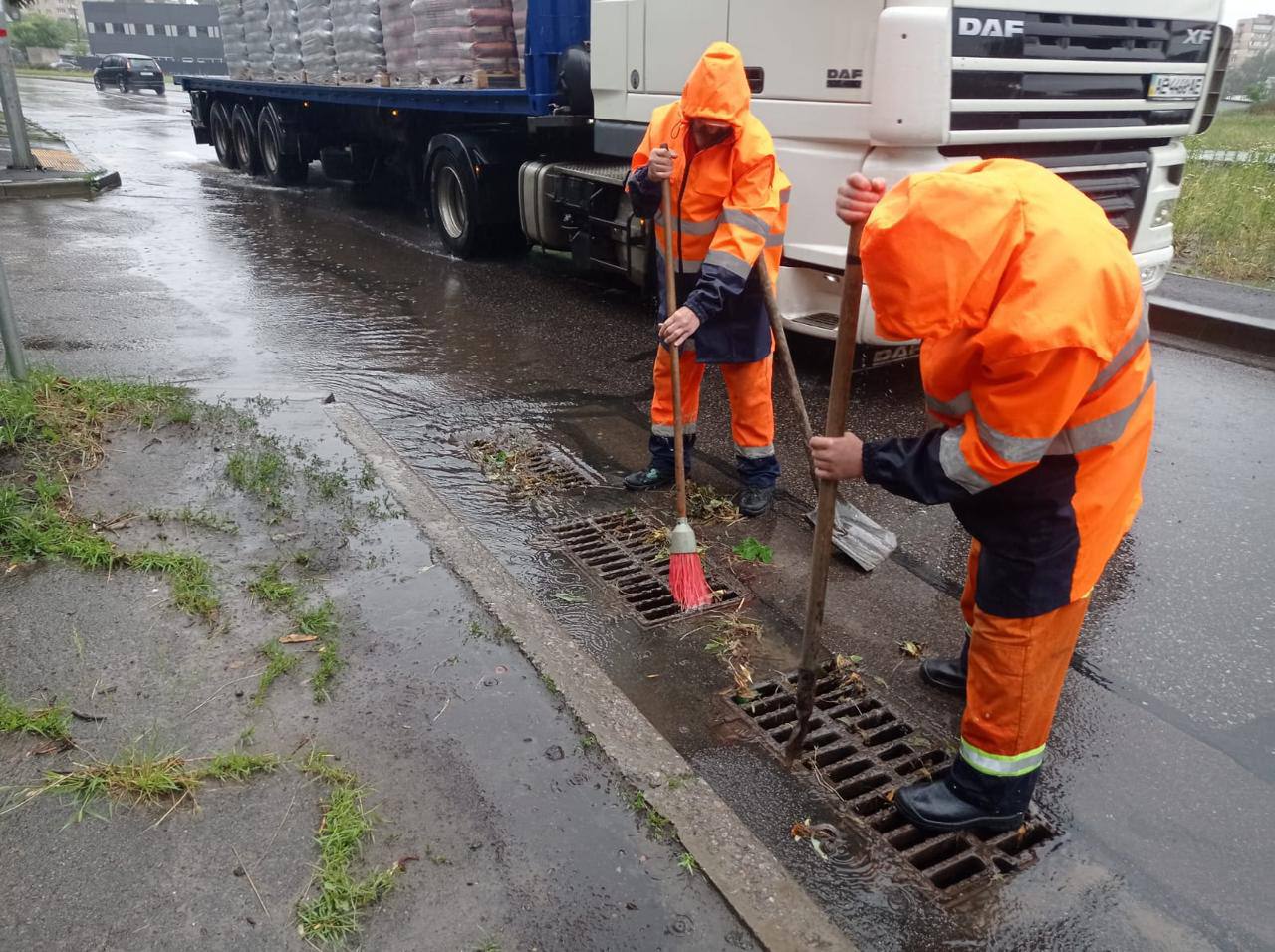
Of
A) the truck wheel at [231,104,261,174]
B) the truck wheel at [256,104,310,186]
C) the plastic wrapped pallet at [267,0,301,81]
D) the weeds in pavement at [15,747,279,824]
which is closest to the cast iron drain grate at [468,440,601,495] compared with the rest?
the weeds in pavement at [15,747,279,824]

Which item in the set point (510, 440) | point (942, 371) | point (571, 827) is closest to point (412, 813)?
point (571, 827)

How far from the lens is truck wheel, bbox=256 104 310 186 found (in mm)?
13922

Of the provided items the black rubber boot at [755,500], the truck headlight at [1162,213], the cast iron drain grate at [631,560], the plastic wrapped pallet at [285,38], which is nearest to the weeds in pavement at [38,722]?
the cast iron drain grate at [631,560]

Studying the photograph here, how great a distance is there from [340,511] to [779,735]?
6.95 ft

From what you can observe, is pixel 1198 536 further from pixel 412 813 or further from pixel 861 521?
pixel 412 813

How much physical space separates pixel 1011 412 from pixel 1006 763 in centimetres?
97

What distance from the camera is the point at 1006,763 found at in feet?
7.66

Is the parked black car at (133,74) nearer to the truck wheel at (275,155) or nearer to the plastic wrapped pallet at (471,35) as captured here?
the truck wheel at (275,155)

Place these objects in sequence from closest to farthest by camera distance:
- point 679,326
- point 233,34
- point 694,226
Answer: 1. point 679,326
2. point 694,226
3. point 233,34

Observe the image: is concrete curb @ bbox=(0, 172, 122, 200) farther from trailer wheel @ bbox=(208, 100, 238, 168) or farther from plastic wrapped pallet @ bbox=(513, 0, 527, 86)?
plastic wrapped pallet @ bbox=(513, 0, 527, 86)

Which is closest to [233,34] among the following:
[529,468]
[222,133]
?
[222,133]

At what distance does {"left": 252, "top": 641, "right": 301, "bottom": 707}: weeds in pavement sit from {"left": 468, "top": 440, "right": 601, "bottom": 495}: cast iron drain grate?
156cm

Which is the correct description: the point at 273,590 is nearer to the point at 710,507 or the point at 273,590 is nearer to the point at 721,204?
the point at 710,507

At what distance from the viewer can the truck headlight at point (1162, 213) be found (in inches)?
227
